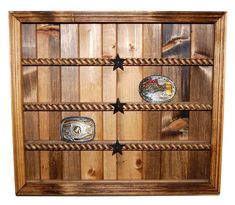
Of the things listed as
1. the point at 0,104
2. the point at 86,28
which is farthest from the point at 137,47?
the point at 0,104

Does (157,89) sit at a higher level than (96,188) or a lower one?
higher

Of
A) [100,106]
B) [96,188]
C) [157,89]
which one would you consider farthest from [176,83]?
[96,188]

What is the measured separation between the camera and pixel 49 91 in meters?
1.09

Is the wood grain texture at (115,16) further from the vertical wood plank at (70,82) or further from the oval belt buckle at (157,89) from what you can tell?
the oval belt buckle at (157,89)

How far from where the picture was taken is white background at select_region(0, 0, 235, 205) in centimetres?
105

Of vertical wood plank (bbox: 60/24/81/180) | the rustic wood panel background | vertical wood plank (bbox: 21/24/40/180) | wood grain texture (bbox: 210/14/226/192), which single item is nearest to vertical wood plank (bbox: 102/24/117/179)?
the rustic wood panel background

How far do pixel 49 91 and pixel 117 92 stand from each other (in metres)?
0.26

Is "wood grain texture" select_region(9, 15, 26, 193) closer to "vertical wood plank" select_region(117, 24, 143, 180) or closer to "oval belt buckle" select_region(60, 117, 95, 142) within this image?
"oval belt buckle" select_region(60, 117, 95, 142)

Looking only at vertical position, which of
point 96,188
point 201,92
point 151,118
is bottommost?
point 96,188

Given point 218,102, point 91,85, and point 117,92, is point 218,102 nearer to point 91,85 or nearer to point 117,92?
point 117,92

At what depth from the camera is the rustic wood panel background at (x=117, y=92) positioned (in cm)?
107

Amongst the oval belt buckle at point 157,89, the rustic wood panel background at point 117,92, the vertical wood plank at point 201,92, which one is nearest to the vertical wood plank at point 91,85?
the rustic wood panel background at point 117,92

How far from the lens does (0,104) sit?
1.09m
